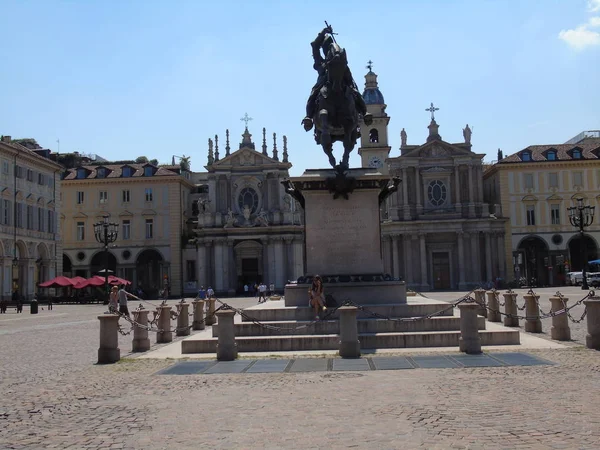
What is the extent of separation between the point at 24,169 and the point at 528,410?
56.7m

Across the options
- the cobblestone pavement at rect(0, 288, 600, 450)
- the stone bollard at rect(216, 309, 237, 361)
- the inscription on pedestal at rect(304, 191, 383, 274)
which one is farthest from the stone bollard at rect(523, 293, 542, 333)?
the stone bollard at rect(216, 309, 237, 361)

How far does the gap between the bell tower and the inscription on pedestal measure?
6034 centimetres

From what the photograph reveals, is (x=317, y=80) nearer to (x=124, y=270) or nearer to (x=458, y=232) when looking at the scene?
(x=458, y=232)

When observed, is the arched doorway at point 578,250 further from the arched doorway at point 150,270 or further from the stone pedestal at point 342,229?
the stone pedestal at point 342,229

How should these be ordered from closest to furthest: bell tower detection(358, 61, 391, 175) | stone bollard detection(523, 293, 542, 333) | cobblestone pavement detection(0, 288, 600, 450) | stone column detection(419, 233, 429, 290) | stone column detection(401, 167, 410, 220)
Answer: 1. cobblestone pavement detection(0, 288, 600, 450)
2. stone bollard detection(523, 293, 542, 333)
3. stone column detection(419, 233, 429, 290)
4. stone column detection(401, 167, 410, 220)
5. bell tower detection(358, 61, 391, 175)

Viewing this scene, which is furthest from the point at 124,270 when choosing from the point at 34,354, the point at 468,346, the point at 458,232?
the point at 468,346

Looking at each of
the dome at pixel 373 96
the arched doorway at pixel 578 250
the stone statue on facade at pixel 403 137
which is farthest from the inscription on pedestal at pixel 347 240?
the dome at pixel 373 96

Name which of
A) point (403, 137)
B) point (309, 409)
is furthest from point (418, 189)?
point (309, 409)

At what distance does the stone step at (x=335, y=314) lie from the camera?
53.4 feet

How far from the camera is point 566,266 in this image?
6869 centimetres

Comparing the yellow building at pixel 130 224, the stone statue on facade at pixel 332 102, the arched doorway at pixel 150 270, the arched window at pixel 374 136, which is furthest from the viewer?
the arched window at pixel 374 136

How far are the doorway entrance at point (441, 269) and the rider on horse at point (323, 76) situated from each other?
54606mm

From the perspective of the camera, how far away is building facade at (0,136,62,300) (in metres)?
54.3

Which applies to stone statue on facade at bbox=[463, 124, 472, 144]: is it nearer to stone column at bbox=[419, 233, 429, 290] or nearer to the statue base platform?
stone column at bbox=[419, 233, 429, 290]
